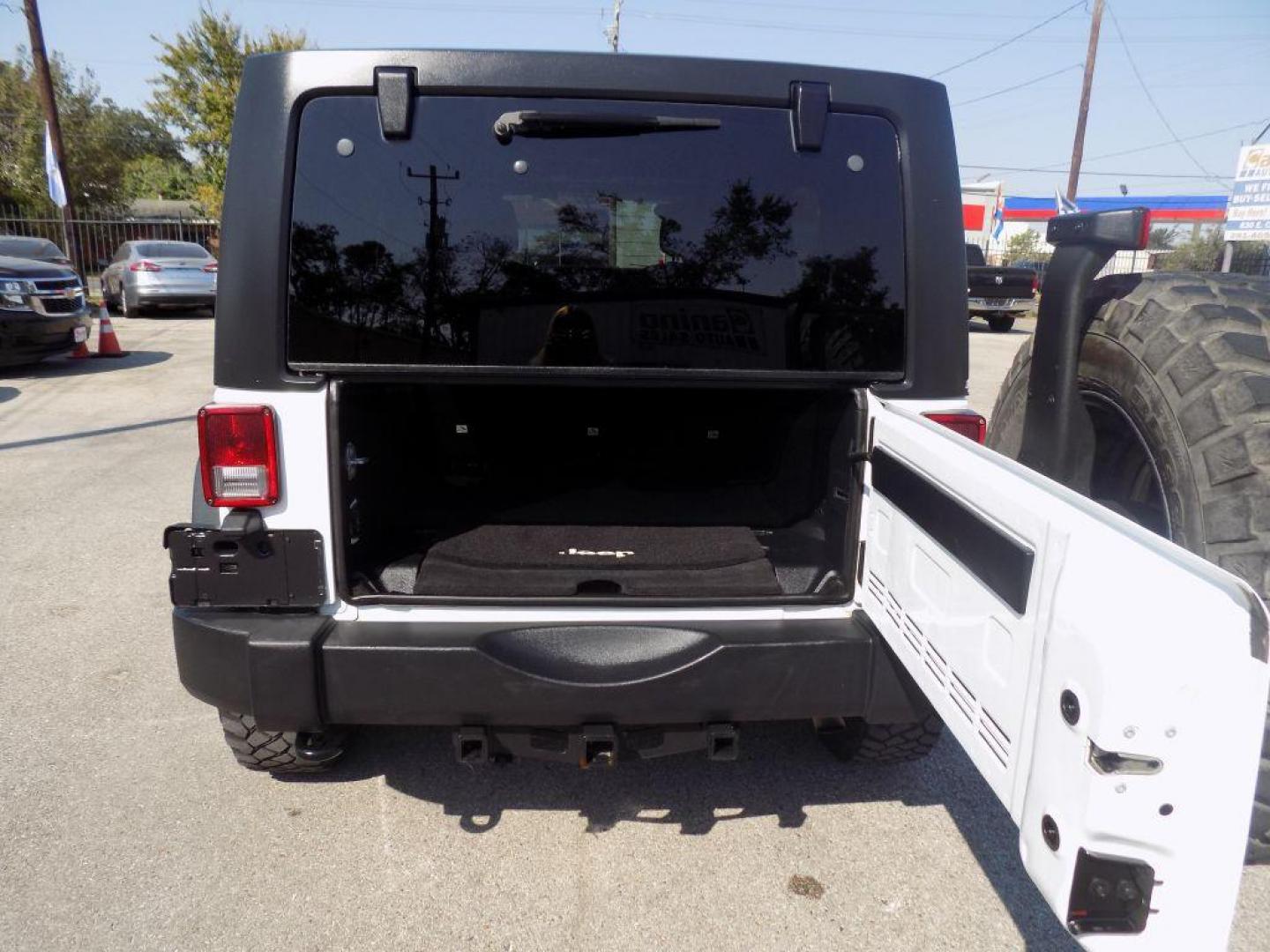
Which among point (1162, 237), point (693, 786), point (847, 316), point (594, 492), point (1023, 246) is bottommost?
point (693, 786)

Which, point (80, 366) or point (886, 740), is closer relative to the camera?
point (886, 740)

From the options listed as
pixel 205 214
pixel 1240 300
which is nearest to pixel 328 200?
pixel 1240 300

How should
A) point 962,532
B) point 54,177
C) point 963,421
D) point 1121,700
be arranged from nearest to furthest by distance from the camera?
point 1121,700 → point 962,532 → point 963,421 → point 54,177

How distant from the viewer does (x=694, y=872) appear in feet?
8.23

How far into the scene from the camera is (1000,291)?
17.6 m

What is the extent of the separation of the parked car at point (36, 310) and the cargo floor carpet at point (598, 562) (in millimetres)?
9428

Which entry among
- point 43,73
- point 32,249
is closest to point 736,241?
point 32,249

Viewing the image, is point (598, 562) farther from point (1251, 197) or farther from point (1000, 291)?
point (1251, 197)

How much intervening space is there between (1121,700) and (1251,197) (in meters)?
18.1

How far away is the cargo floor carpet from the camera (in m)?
2.51

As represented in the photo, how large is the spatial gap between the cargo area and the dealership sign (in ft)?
53.6

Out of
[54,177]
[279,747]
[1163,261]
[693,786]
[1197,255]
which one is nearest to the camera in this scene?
[279,747]

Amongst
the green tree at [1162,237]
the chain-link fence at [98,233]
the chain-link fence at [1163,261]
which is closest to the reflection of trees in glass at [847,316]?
the chain-link fence at [1163,261]

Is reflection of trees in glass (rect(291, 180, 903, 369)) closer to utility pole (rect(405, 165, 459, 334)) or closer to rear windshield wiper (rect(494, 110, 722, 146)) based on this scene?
utility pole (rect(405, 165, 459, 334))
